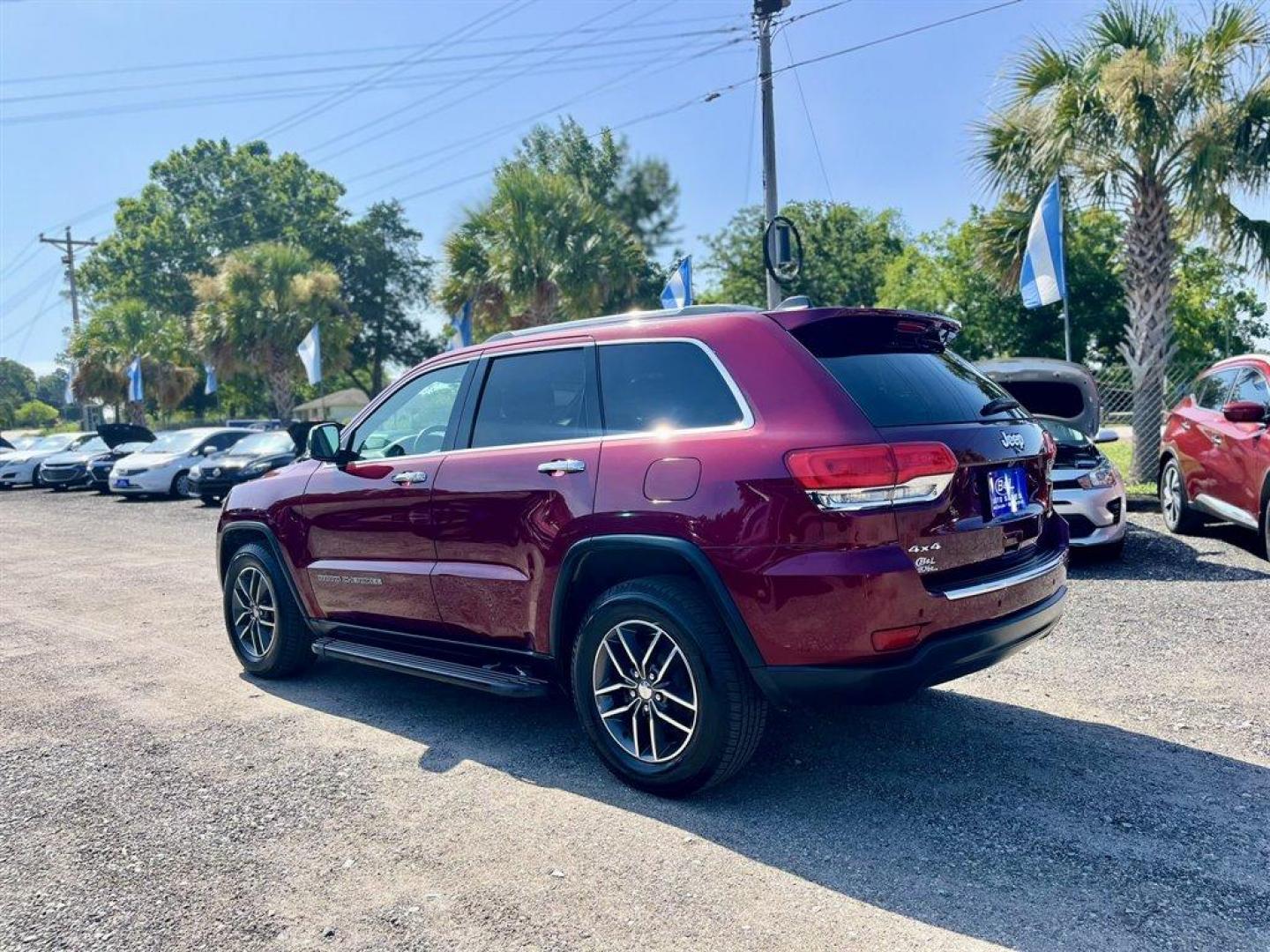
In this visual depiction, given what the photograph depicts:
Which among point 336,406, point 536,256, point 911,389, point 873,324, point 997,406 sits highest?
point 536,256

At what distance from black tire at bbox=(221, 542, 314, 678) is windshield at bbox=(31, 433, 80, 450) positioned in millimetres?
23908

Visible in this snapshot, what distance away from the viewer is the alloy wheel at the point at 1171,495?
30.0ft

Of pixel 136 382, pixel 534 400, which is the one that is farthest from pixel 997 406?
pixel 136 382

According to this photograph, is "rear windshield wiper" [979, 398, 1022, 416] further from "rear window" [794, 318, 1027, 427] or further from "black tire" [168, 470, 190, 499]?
"black tire" [168, 470, 190, 499]

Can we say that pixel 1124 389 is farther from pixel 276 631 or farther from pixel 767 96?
pixel 276 631

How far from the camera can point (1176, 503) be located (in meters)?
9.24

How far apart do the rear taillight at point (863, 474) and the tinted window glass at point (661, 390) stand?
0.38 metres

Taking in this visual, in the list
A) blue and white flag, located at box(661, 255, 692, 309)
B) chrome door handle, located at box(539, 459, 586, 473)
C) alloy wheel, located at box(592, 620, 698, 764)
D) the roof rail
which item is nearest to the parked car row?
blue and white flag, located at box(661, 255, 692, 309)

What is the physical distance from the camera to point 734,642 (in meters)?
3.37

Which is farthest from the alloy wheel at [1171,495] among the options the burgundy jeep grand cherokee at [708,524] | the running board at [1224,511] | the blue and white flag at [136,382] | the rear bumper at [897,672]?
the blue and white flag at [136,382]

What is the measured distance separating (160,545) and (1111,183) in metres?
12.9

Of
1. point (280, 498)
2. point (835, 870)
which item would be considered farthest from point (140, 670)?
point (835, 870)

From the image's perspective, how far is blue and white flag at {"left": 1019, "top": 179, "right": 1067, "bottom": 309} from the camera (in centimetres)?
1153

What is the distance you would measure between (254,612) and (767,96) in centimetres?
1128
